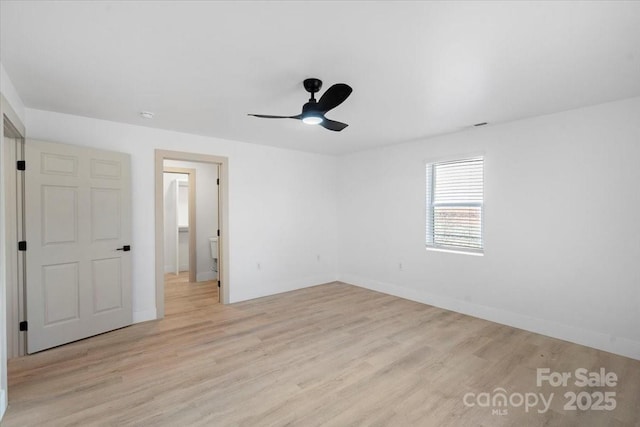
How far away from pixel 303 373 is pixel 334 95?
2327 millimetres

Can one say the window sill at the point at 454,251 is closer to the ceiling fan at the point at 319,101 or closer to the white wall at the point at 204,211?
the ceiling fan at the point at 319,101

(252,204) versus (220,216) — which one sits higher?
(252,204)

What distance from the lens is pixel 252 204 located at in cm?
487

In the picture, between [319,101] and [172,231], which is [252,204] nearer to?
[319,101]

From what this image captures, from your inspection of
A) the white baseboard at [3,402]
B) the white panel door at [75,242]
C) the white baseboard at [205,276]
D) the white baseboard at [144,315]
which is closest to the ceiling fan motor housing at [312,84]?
the white panel door at [75,242]

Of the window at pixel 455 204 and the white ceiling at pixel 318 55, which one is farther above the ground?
the white ceiling at pixel 318 55

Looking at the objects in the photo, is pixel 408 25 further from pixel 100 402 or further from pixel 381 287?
pixel 381 287

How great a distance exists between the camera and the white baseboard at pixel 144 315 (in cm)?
375

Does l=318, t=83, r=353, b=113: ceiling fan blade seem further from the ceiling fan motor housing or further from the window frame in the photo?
the window frame

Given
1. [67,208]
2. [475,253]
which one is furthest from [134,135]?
[475,253]

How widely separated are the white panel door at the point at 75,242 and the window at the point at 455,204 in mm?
4177

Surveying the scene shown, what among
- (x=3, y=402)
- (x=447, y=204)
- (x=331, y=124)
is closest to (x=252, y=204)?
(x=331, y=124)

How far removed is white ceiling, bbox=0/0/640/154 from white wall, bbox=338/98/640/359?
17.6 inches

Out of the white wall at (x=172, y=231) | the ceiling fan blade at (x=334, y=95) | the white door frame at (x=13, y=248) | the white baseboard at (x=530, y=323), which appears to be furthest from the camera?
the white wall at (x=172, y=231)
